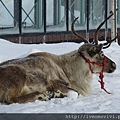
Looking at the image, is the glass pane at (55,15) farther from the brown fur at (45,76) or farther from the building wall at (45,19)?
the brown fur at (45,76)

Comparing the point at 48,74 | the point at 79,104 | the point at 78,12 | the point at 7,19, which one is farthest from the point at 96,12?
the point at 79,104

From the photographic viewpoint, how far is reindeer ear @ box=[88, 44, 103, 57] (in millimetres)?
6180

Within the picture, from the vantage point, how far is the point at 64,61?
6.30 m

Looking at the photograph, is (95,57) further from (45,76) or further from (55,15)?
(55,15)

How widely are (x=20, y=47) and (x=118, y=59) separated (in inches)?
104

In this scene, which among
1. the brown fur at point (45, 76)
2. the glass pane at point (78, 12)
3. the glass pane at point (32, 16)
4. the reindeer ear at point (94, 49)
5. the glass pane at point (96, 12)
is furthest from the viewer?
the glass pane at point (96, 12)

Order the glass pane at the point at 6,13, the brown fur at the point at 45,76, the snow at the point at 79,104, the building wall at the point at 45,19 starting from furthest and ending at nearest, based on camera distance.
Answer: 1. the building wall at the point at 45,19
2. the glass pane at the point at 6,13
3. the brown fur at the point at 45,76
4. the snow at the point at 79,104

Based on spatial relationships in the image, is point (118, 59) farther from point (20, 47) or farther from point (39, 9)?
point (39, 9)

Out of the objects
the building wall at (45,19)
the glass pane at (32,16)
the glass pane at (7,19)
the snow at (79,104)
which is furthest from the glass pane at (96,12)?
the snow at (79,104)

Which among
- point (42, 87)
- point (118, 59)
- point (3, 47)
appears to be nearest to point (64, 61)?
point (42, 87)

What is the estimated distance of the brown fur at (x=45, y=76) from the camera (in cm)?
539

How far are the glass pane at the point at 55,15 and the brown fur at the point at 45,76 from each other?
8.96 m

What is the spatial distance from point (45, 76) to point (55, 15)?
9.98m

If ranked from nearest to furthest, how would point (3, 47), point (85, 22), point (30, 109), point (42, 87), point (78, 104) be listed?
point (30, 109) → point (78, 104) → point (42, 87) → point (3, 47) → point (85, 22)
